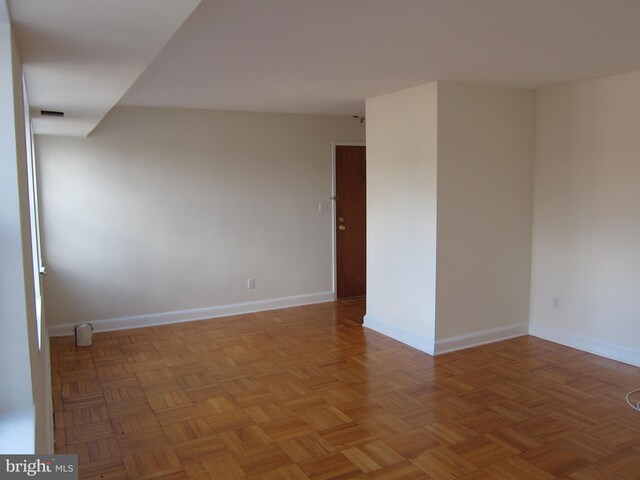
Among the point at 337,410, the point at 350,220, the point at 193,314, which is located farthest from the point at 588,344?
the point at 193,314

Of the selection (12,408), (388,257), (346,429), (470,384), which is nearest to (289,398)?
(346,429)

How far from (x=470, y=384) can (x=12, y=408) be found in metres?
3.05

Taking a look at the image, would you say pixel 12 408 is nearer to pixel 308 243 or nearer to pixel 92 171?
pixel 92 171

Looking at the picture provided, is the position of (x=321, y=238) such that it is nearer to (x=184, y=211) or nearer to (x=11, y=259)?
(x=184, y=211)

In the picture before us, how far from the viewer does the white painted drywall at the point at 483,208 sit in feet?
14.3

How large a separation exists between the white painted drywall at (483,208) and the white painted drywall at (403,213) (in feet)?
0.33

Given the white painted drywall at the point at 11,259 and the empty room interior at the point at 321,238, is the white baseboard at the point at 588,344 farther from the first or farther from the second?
the white painted drywall at the point at 11,259

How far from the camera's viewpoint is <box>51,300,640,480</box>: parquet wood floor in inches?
109

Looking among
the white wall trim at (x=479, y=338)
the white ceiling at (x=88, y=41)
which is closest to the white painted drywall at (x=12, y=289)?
the white ceiling at (x=88, y=41)

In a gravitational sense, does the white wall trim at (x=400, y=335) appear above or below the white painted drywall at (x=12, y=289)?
below

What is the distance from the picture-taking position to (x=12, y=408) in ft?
5.19

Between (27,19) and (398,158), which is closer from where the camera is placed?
(27,19)

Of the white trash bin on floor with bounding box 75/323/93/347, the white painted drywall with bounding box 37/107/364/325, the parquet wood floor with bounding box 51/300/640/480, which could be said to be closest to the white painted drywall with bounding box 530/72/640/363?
the parquet wood floor with bounding box 51/300/640/480

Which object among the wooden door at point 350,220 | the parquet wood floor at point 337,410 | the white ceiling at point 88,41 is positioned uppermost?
the white ceiling at point 88,41
